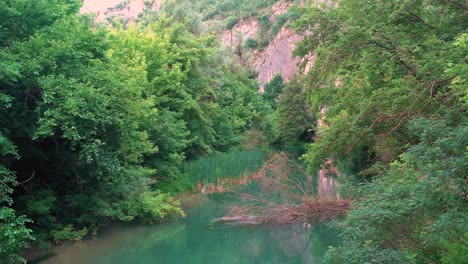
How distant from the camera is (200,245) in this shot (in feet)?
41.5

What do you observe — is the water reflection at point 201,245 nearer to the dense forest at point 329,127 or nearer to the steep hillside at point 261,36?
the dense forest at point 329,127

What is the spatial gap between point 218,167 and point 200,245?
859cm

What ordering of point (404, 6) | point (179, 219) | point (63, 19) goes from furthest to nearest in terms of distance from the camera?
point (179, 219)
point (63, 19)
point (404, 6)

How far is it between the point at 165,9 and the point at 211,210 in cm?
1603

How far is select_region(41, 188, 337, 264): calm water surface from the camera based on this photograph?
11.4 m

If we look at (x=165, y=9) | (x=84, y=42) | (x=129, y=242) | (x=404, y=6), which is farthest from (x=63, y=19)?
(x=165, y=9)

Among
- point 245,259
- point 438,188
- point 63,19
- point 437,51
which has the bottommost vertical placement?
point 245,259

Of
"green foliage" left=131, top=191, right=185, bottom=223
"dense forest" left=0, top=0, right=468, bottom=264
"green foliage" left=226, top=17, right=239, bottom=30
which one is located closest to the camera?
"dense forest" left=0, top=0, right=468, bottom=264

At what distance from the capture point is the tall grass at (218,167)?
20.3m

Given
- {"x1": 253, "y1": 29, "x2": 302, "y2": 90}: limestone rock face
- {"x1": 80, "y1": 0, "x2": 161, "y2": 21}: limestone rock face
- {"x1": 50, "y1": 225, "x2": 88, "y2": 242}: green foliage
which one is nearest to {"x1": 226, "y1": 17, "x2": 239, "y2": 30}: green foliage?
{"x1": 253, "y1": 29, "x2": 302, "y2": 90}: limestone rock face

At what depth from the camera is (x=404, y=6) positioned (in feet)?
28.7

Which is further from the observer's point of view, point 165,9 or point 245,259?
point 165,9

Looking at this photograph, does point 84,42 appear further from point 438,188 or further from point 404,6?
point 438,188

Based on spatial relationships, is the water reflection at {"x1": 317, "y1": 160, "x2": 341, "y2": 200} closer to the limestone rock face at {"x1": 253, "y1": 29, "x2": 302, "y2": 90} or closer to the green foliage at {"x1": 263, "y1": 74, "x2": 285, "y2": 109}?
the green foliage at {"x1": 263, "y1": 74, "x2": 285, "y2": 109}
